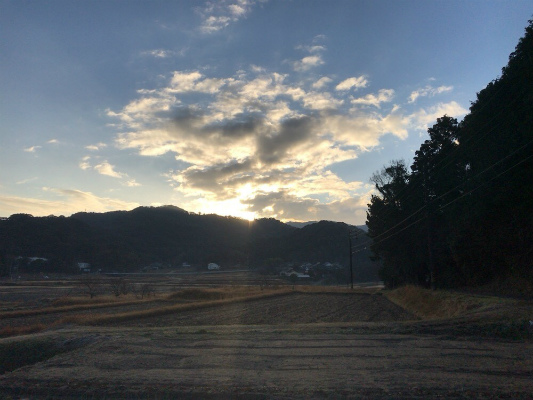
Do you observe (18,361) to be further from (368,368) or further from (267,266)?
(267,266)

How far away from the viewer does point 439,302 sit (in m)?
28.8

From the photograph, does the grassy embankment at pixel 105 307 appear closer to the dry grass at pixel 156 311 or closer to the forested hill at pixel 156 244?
the dry grass at pixel 156 311

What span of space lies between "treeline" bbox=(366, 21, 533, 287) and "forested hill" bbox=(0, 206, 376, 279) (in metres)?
57.9

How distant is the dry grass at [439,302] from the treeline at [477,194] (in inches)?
159

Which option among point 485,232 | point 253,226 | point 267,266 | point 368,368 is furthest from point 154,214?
point 368,368

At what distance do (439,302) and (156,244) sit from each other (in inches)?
5369

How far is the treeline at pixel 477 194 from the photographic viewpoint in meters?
25.7

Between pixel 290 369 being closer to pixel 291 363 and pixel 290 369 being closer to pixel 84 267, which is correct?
pixel 291 363

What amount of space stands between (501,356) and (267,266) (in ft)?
350

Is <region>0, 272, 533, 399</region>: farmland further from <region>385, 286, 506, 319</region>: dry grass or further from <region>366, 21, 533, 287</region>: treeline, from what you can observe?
<region>366, 21, 533, 287</region>: treeline

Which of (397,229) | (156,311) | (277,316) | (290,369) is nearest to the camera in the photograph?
(290,369)

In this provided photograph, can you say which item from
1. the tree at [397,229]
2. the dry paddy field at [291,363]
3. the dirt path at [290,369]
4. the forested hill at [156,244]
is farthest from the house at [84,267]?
the dirt path at [290,369]

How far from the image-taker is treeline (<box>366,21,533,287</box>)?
25719 mm

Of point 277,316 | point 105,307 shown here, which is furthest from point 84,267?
point 277,316
